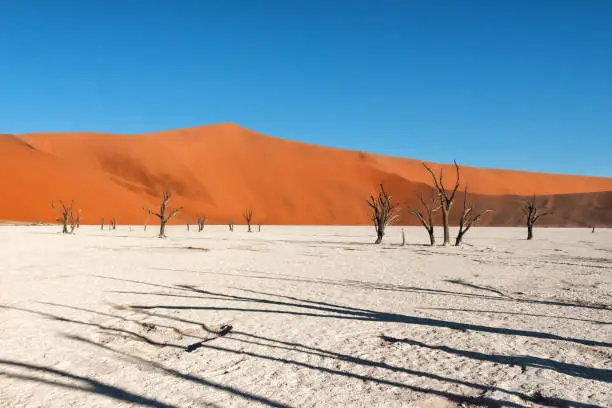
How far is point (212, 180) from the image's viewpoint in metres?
67.9

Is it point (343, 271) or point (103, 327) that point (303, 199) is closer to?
point (343, 271)

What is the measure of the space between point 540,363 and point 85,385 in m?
3.55

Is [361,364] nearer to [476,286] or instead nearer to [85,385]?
[85,385]

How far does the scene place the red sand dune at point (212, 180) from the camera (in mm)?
50531

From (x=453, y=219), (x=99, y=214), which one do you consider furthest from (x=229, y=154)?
(x=453, y=219)

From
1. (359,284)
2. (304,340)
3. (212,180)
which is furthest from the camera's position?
(212,180)

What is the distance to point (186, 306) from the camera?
592 centimetres

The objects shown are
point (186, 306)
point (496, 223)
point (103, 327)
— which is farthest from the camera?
point (496, 223)

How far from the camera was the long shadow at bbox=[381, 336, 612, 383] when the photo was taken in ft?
11.1

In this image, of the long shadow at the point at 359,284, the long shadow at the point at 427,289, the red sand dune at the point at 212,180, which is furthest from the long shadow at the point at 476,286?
the red sand dune at the point at 212,180

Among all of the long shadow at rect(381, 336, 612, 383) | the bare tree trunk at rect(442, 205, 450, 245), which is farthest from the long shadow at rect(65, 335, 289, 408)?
the bare tree trunk at rect(442, 205, 450, 245)

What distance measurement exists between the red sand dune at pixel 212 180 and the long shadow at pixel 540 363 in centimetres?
4851

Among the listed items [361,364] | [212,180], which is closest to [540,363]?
[361,364]

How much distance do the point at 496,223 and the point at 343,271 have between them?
172ft
